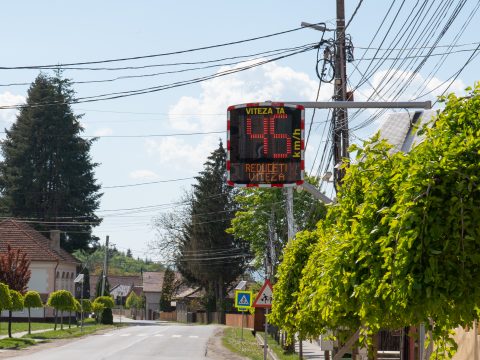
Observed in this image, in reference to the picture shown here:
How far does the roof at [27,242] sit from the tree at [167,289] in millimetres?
34498

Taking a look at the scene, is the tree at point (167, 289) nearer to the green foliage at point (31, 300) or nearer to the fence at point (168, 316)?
the fence at point (168, 316)

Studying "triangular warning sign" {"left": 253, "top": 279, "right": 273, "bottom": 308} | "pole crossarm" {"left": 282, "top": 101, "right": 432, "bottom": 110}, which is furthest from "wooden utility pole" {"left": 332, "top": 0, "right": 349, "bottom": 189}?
"pole crossarm" {"left": 282, "top": 101, "right": 432, "bottom": 110}

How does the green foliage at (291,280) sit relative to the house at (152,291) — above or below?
below

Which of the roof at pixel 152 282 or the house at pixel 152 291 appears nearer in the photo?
the house at pixel 152 291

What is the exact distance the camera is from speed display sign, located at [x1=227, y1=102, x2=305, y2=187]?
15.1 metres

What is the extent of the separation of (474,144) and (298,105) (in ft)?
25.6

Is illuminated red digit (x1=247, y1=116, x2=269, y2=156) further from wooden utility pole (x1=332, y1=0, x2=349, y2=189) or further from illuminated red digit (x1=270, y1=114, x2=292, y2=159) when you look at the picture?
wooden utility pole (x1=332, y1=0, x2=349, y2=189)

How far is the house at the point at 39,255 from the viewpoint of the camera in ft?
255

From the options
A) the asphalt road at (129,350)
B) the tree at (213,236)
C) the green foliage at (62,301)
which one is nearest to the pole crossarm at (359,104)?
the asphalt road at (129,350)

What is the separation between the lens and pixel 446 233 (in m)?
7.42

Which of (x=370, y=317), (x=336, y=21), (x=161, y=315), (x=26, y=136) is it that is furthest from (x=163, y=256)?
(x=370, y=317)

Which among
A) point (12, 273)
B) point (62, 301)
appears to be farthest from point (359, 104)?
point (12, 273)

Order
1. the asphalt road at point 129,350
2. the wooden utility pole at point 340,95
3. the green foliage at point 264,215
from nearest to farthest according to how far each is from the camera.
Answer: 1. the wooden utility pole at point 340,95
2. the asphalt road at point 129,350
3. the green foliage at point 264,215

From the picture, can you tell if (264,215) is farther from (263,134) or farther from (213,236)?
(263,134)
